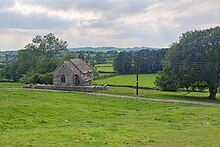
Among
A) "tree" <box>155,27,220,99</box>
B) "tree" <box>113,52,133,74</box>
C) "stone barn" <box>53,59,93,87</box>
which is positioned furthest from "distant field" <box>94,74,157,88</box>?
"tree" <box>155,27,220,99</box>

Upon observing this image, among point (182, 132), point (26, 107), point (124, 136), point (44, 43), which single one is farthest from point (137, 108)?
point (44, 43)

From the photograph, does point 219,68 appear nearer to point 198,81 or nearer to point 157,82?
point 198,81

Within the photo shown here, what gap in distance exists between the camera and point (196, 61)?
63.8 metres

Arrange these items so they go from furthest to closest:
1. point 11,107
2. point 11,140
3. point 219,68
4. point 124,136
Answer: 1. point 219,68
2. point 11,107
3. point 124,136
4. point 11,140

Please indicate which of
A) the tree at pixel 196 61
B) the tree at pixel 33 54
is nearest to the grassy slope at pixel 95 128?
the tree at pixel 196 61

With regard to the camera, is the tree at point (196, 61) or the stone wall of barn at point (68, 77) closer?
the tree at point (196, 61)

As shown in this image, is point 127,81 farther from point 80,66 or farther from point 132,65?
point 132,65

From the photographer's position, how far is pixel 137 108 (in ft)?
149

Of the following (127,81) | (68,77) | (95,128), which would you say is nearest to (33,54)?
(127,81)

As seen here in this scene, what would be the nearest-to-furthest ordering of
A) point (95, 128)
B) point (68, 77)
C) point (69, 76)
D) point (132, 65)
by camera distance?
1. point (95, 128)
2. point (69, 76)
3. point (68, 77)
4. point (132, 65)

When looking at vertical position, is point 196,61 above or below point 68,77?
above

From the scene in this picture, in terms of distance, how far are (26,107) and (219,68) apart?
1601 inches

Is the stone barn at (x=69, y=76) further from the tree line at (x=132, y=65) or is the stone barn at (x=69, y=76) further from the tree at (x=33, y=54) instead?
the tree line at (x=132, y=65)

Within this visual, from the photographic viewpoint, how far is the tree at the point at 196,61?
63.2 m
